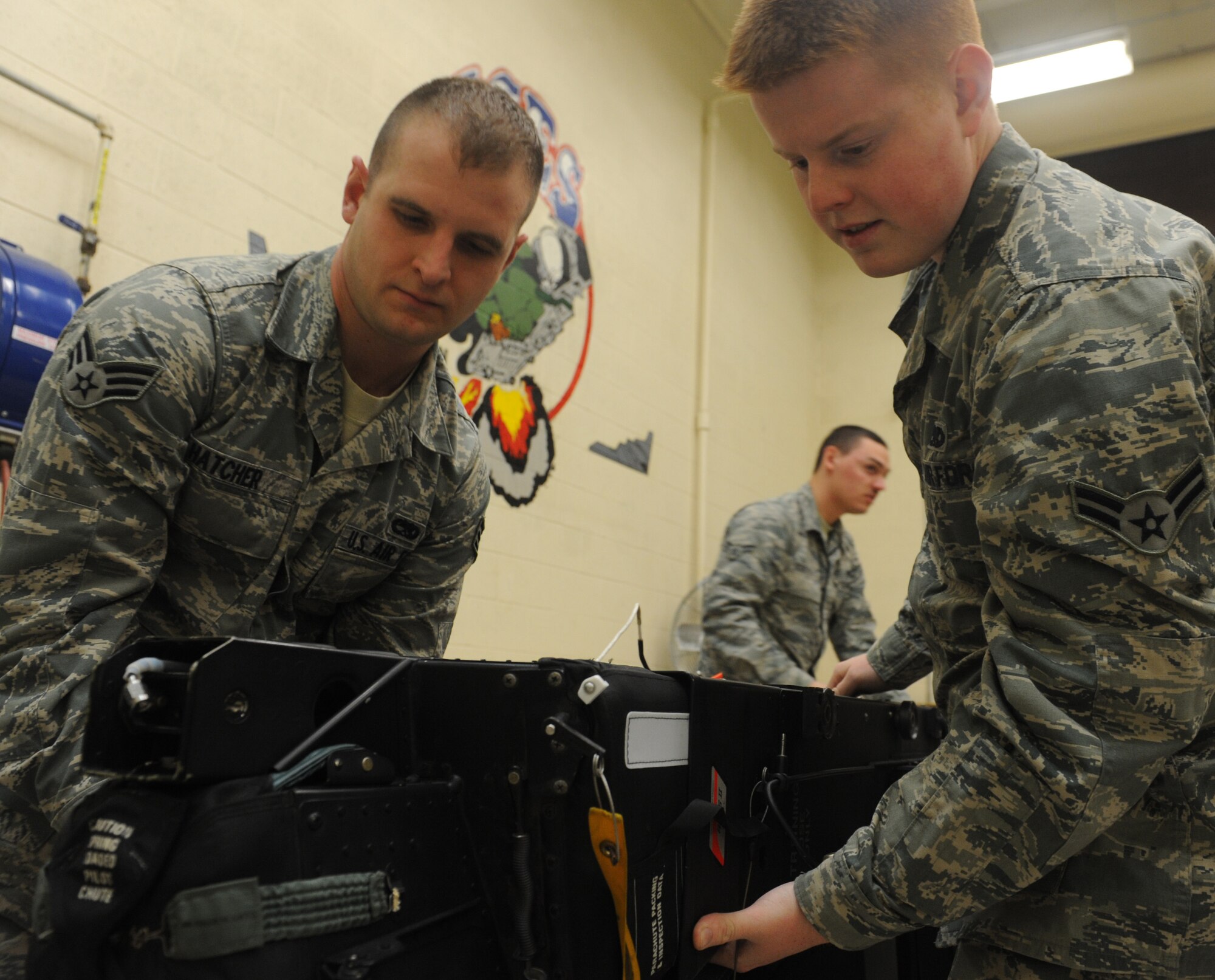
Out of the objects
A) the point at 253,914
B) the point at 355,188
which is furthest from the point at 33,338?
the point at 253,914

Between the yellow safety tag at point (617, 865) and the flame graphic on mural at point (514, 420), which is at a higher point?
the flame graphic on mural at point (514, 420)

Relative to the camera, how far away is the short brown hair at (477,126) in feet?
3.91

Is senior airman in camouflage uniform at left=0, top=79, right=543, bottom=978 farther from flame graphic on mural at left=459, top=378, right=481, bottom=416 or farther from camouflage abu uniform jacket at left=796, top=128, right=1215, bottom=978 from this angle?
flame graphic on mural at left=459, top=378, right=481, bottom=416

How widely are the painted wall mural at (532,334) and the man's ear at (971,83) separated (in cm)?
217

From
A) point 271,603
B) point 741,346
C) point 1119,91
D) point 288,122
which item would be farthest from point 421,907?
point 1119,91

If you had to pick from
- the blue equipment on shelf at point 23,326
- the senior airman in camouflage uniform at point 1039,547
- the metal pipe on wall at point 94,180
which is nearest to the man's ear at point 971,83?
the senior airman in camouflage uniform at point 1039,547

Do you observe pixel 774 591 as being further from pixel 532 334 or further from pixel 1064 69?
pixel 1064 69

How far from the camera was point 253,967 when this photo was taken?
0.59m

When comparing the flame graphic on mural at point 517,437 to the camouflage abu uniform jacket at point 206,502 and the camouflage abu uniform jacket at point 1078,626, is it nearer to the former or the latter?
the camouflage abu uniform jacket at point 206,502

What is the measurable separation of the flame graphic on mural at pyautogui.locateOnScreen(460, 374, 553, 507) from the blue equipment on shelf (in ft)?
4.60

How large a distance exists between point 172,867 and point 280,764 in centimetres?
10

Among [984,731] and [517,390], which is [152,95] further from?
[984,731]

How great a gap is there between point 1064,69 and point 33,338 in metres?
4.82

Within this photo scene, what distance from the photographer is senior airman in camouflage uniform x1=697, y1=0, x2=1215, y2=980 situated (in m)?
0.73
